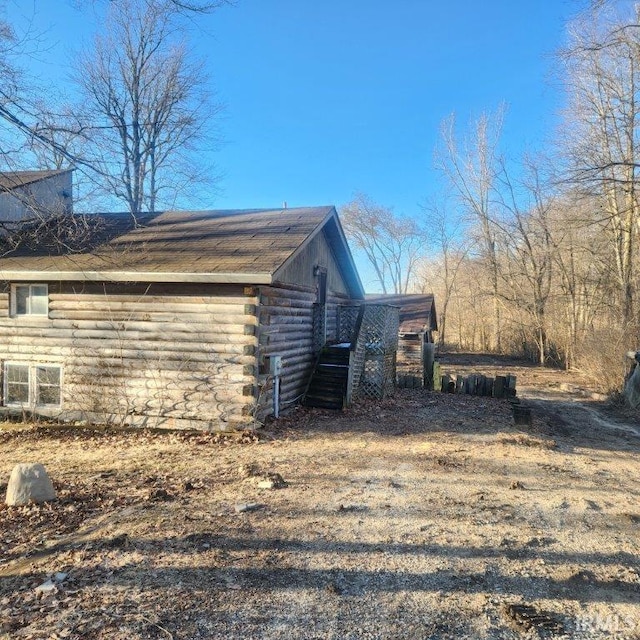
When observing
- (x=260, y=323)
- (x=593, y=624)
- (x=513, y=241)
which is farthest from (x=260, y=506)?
(x=513, y=241)

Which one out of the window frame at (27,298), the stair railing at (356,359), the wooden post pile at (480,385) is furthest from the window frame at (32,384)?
the wooden post pile at (480,385)

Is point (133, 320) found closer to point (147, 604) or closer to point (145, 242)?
point (145, 242)

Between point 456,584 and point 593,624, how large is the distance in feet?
3.07

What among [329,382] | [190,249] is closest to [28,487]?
[190,249]

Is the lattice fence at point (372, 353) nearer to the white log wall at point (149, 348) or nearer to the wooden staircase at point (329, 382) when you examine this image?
the wooden staircase at point (329, 382)

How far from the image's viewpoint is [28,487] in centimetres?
511

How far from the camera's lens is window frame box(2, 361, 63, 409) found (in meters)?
9.84

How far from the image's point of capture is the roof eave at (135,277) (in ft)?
27.4

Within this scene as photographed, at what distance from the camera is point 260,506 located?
5.27 meters

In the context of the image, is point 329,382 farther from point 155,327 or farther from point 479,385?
point 479,385

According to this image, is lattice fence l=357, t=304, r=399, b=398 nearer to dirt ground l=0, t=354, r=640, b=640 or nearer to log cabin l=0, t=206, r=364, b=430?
log cabin l=0, t=206, r=364, b=430

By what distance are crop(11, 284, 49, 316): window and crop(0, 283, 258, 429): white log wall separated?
0.51 feet

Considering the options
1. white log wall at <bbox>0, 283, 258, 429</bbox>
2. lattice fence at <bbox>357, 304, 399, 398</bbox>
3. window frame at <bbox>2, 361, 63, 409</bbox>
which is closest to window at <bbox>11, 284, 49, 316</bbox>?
white log wall at <bbox>0, 283, 258, 429</bbox>

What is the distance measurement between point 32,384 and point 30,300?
1.79m
